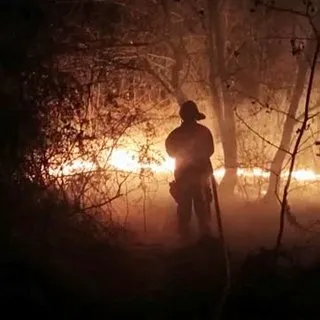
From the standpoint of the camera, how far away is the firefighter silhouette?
905 centimetres

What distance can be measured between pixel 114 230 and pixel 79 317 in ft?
7.64

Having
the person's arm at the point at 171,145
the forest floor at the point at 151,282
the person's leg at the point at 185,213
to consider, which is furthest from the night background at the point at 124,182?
the person's arm at the point at 171,145

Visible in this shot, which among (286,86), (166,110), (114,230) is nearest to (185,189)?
(114,230)

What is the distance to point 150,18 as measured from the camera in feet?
36.9

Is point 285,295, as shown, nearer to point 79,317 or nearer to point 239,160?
point 79,317

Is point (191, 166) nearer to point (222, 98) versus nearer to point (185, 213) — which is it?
point (185, 213)

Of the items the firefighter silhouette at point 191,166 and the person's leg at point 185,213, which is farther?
the person's leg at point 185,213

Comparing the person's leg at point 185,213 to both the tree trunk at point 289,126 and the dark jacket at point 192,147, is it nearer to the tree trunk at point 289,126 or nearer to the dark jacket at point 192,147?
the dark jacket at point 192,147

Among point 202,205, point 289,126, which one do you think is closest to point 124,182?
point 202,205

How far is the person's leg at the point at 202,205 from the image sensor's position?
9.33 meters

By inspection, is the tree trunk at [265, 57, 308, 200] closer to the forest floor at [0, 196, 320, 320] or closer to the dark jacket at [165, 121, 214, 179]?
the dark jacket at [165, 121, 214, 179]

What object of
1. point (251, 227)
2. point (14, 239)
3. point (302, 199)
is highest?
Answer: point (302, 199)

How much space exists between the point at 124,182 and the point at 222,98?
12.9ft

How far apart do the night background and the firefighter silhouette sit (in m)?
0.37
